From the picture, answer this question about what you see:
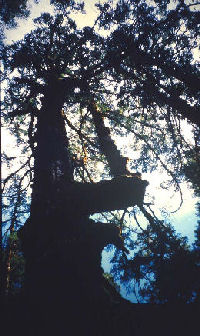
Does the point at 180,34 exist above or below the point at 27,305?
above

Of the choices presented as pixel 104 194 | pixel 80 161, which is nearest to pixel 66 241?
pixel 104 194

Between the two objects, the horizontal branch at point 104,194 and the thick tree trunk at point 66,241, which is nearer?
the thick tree trunk at point 66,241

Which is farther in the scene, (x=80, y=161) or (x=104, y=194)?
(x=80, y=161)

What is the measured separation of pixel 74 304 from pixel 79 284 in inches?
12.0

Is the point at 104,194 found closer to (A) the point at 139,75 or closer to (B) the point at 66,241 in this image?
(B) the point at 66,241

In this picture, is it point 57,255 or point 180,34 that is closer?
point 57,255

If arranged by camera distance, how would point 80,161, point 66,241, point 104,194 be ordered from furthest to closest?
point 80,161 < point 104,194 < point 66,241

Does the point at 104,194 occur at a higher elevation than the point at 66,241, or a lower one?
higher

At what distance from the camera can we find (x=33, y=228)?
12.2 ft

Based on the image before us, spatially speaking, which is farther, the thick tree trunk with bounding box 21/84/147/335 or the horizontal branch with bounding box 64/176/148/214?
the horizontal branch with bounding box 64/176/148/214

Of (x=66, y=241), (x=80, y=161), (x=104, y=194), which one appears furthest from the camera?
(x=80, y=161)

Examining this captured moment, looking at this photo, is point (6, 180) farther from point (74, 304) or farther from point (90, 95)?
point (74, 304)

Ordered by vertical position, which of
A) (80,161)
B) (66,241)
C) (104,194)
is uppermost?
(80,161)

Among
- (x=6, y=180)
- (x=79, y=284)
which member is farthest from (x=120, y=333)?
(x=6, y=180)
